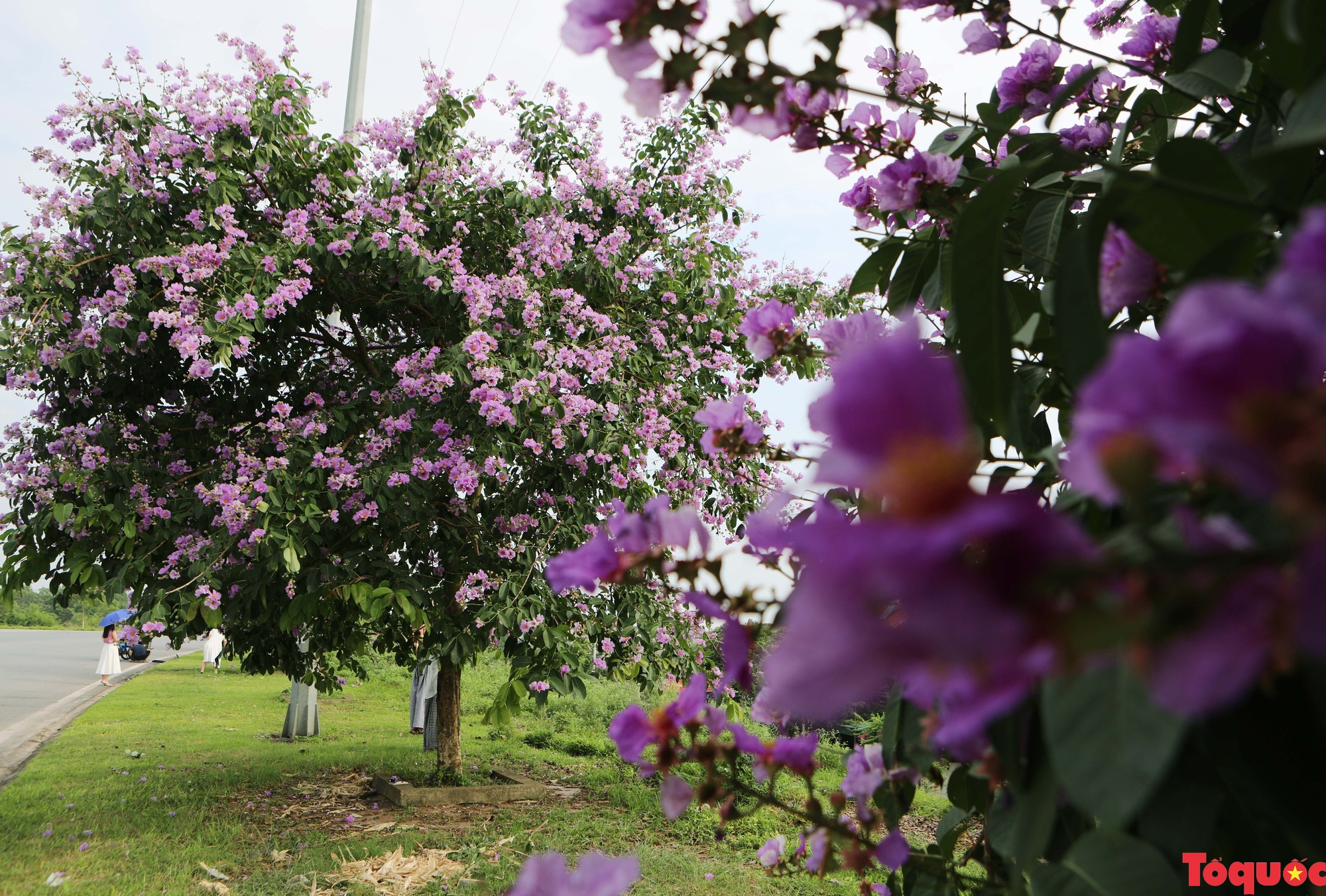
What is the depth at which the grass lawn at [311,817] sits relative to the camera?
395 cm

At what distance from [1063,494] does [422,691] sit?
25.2 feet

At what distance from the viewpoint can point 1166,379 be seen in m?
0.22

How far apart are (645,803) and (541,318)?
3302 millimetres

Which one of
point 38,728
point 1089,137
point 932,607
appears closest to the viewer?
point 932,607

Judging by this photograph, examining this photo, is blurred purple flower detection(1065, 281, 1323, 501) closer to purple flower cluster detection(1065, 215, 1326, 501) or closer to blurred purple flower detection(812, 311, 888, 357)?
purple flower cluster detection(1065, 215, 1326, 501)

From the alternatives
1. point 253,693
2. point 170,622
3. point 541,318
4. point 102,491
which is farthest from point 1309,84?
point 253,693

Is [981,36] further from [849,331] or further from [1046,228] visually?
[849,331]

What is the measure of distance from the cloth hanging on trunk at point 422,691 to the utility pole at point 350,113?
0.88m

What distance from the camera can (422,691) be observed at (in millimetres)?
7562

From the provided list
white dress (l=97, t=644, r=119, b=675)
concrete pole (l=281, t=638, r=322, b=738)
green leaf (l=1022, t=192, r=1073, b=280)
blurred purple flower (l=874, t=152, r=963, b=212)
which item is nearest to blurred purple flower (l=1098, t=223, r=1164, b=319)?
green leaf (l=1022, t=192, r=1073, b=280)

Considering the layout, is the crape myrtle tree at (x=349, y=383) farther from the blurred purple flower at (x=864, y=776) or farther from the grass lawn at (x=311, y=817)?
the blurred purple flower at (x=864, y=776)

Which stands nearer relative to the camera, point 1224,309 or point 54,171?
point 1224,309

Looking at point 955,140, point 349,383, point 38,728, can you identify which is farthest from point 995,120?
point 38,728

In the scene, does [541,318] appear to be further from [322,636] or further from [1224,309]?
[1224,309]
